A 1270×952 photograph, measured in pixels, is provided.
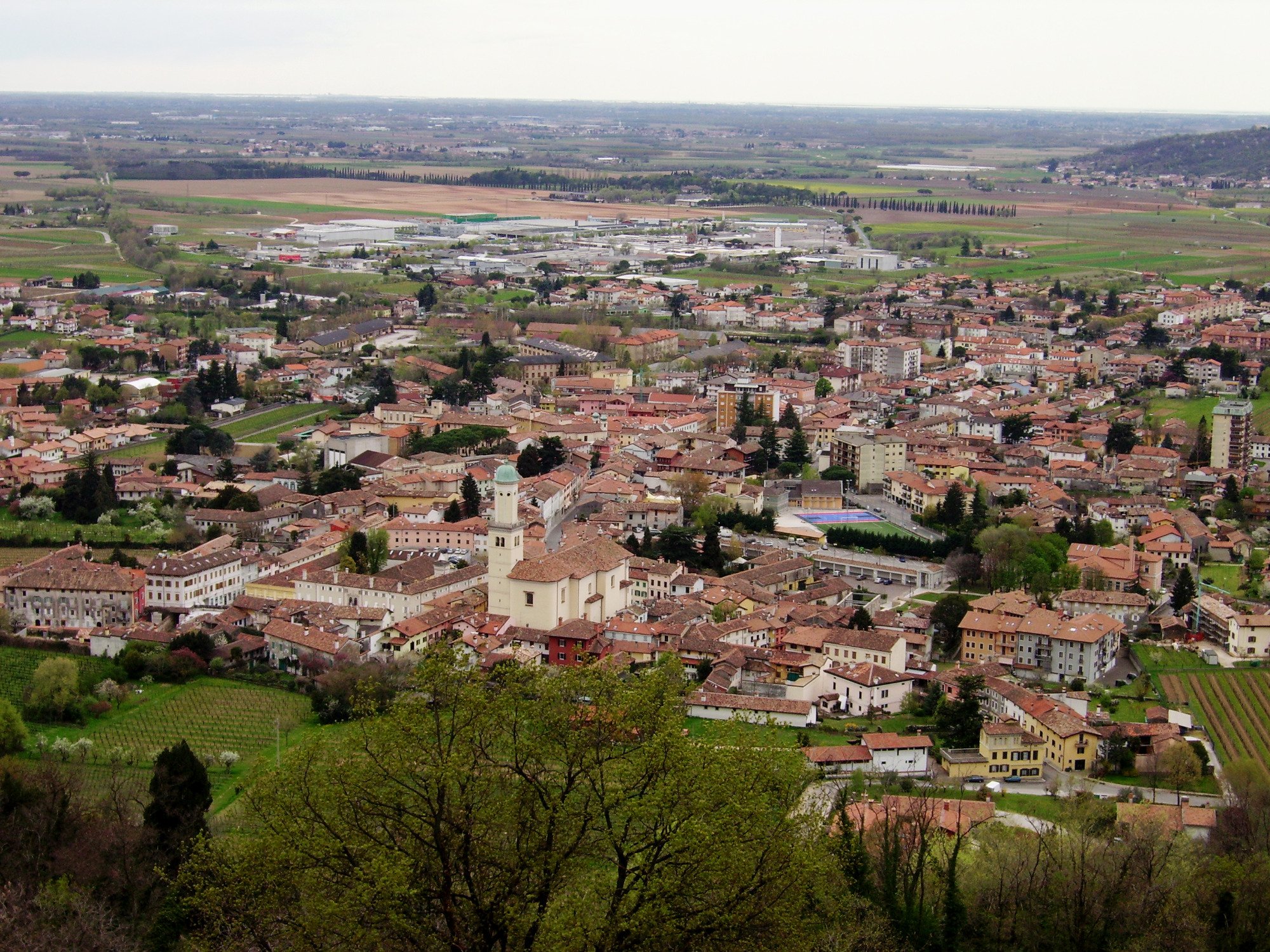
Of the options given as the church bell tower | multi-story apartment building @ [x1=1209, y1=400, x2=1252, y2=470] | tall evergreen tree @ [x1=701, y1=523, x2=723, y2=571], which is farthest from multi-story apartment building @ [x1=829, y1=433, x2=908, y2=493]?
the church bell tower

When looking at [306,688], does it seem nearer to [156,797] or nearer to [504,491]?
[504,491]

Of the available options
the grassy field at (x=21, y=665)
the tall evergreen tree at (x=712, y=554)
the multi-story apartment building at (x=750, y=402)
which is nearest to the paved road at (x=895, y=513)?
the tall evergreen tree at (x=712, y=554)

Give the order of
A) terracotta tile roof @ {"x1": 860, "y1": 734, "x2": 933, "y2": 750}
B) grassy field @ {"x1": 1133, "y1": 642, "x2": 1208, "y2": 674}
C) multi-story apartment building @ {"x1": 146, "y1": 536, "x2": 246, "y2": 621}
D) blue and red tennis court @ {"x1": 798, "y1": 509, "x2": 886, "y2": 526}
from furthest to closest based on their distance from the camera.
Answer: blue and red tennis court @ {"x1": 798, "y1": 509, "x2": 886, "y2": 526} → multi-story apartment building @ {"x1": 146, "y1": 536, "x2": 246, "y2": 621} → grassy field @ {"x1": 1133, "y1": 642, "x2": 1208, "y2": 674} → terracotta tile roof @ {"x1": 860, "y1": 734, "x2": 933, "y2": 750}

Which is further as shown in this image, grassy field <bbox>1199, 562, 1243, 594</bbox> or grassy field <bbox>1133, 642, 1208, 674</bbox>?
grassy field <bbox>1199, 562, 1243, 594</bbox>

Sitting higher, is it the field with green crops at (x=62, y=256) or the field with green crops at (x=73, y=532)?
the field with green crops at (x=62, y=256)

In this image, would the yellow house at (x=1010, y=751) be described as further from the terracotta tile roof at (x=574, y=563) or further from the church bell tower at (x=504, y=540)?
the church bell tower at (x=504, y=540)

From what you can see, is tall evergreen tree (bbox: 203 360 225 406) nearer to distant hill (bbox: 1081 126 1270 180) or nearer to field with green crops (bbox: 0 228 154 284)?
field with green crops (bbox: 0 228 154 284)
